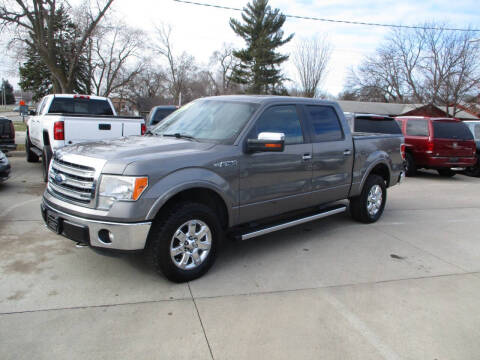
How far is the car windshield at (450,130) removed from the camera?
35.2 ft

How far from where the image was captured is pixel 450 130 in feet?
35.8

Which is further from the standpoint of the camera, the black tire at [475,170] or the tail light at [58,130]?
the black tire at [475,170]

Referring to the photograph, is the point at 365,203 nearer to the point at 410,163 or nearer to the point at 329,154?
the point at 329,154

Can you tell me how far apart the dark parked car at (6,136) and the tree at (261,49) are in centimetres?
3271

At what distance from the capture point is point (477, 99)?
30.1 meters

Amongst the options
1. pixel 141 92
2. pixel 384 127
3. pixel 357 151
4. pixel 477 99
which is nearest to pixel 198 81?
pixel 141 92

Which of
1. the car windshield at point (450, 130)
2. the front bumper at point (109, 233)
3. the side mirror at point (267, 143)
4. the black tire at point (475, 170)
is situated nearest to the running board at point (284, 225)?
the side mirror at point (267, 143)

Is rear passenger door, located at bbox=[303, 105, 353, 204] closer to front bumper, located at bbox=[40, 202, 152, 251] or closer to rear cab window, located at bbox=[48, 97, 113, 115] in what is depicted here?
front bumper, located at bbox=[40, 202, 152, 251]

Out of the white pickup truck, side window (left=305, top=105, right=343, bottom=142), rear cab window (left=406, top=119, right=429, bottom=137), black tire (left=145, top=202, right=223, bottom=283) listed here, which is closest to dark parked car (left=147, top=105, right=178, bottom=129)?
the white pickup truck

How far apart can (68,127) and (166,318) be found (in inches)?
194

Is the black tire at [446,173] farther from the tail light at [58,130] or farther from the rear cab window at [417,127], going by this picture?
the tail light at [58,130]

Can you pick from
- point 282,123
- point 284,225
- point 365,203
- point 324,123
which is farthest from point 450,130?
point 284,225

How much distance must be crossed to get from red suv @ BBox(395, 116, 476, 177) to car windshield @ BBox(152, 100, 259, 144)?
820 centimetres

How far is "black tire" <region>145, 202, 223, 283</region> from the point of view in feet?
11.3
